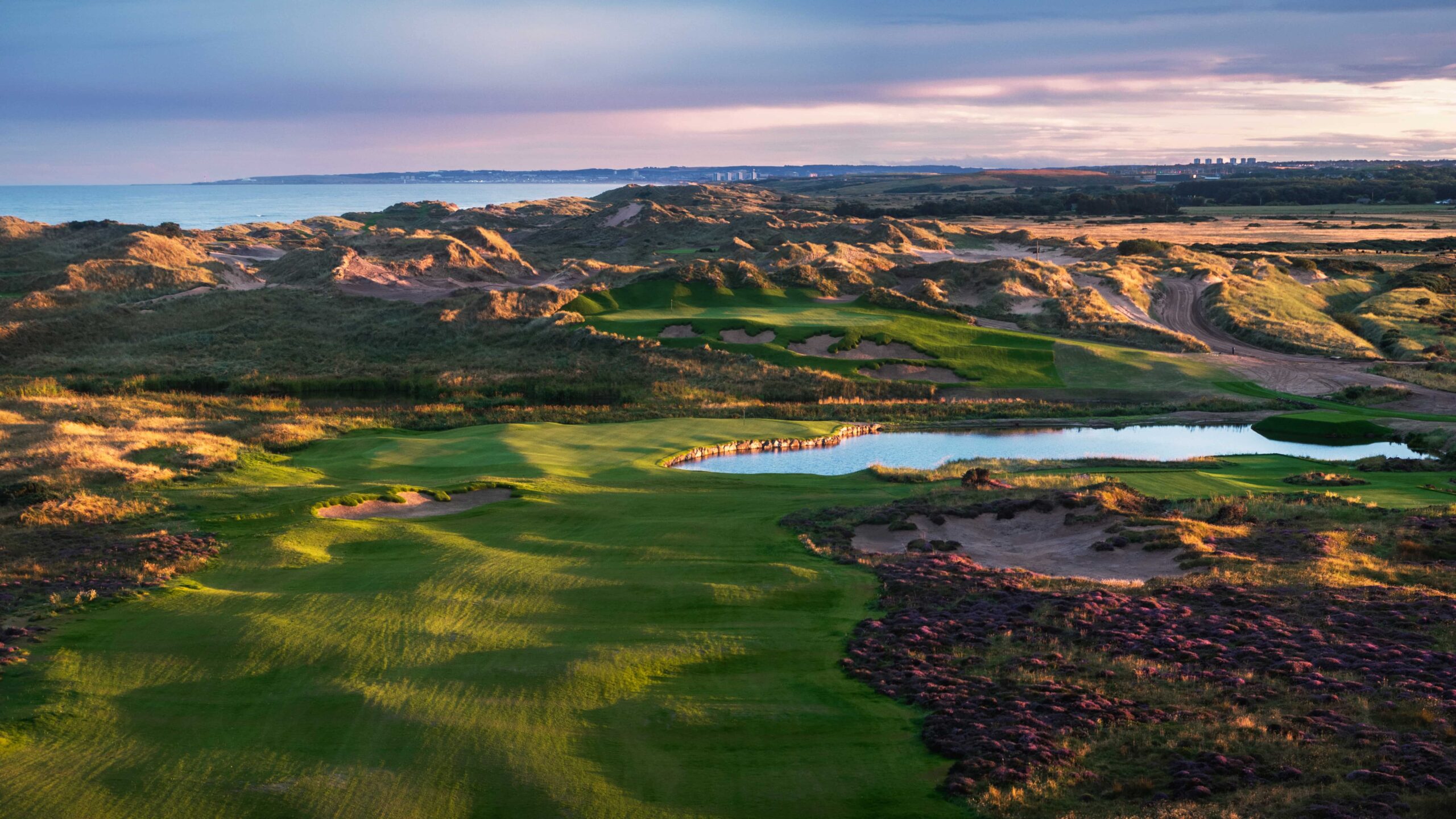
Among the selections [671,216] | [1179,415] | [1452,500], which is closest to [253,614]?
[1452,500]

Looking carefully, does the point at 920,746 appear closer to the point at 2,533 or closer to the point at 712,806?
the point at 712,806

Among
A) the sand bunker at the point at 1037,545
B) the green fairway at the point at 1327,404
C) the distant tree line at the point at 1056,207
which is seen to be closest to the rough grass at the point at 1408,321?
the green fairway at the point at 1327,404

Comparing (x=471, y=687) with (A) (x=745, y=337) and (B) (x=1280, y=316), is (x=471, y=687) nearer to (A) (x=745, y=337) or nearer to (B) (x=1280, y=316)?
(A) (x=745, y=337)

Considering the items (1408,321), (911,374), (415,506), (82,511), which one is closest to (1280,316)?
(1408,321)

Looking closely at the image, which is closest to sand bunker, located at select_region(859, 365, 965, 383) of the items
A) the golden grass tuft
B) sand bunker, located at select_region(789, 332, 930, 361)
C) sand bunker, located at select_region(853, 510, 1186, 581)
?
sand bunker, located at select_region(789, 332, 930, 361)

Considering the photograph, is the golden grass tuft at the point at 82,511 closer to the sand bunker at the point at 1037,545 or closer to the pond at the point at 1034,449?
the pond at the point at 1034,449

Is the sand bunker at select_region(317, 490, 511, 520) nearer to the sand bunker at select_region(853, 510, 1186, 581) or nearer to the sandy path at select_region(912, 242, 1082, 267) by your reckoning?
the sand bunker at select_region(853, 510, 1186, 581)

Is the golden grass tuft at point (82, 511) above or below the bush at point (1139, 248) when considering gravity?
below

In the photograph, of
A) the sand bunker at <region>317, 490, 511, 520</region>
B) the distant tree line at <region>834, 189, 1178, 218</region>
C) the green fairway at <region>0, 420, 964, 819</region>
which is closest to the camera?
the green fairway at <region>0, 420, 964, 819</region>
